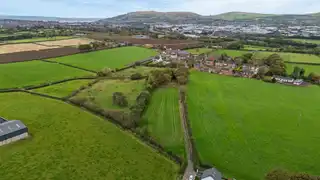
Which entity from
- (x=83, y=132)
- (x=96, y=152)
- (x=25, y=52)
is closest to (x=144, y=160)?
(x=96, y=152)

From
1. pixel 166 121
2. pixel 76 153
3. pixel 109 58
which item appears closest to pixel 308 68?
pixel 166 121

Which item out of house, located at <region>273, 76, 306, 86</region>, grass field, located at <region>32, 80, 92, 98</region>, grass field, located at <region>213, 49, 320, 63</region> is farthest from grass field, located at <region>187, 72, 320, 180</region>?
grass field, located at <region>213, 49, 320, 63</region>

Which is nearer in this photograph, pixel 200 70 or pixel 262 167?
pixel 262 167

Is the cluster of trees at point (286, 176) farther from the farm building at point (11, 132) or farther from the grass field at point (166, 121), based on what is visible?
the farm building at point (11, 132)

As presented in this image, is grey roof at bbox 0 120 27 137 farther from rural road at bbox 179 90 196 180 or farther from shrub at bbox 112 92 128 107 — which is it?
rural road at bbox 179 90 196 180

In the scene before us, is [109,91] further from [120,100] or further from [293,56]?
[293,56]

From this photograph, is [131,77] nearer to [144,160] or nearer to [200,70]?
[200,70]
